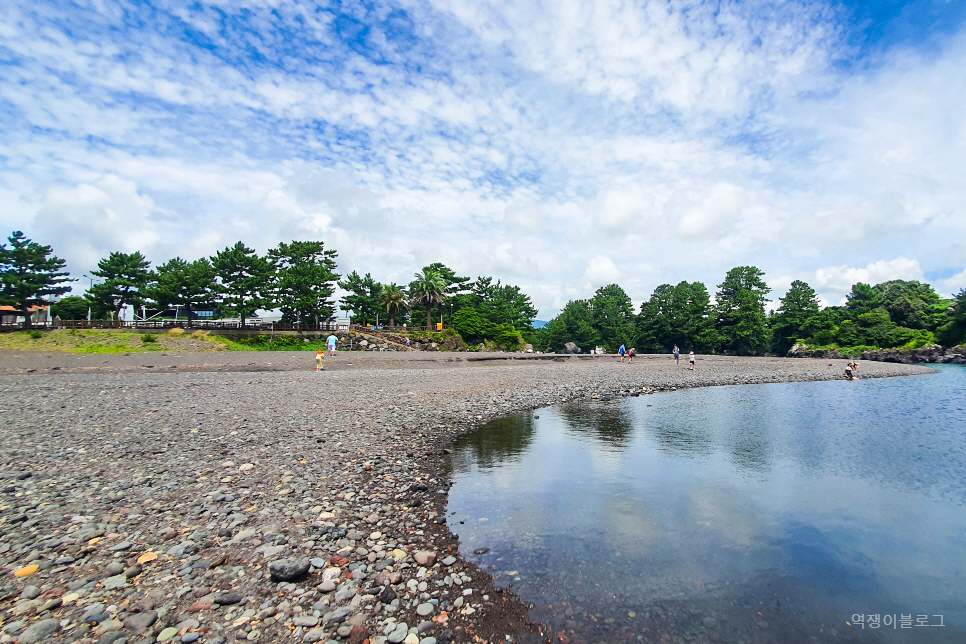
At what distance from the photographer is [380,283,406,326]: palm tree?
7881 centimetres

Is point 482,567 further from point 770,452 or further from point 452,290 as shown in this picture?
point 452,290

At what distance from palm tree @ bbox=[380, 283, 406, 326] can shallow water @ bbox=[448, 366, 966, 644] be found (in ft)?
213

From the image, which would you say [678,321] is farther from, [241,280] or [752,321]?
[241,280]

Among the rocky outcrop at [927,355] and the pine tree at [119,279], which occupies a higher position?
the pine tree at [119,279]

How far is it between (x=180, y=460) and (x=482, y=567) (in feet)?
23.3

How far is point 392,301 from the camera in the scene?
7894 cm

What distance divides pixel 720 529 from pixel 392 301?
7423cm

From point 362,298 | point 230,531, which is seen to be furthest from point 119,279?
point 230,531

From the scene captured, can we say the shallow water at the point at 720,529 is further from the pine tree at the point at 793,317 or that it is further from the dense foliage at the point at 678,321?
the pine tree at the point at 793,317

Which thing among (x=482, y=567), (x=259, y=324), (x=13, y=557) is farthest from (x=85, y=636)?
(x=259, y=324)

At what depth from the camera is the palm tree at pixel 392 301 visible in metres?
78.8

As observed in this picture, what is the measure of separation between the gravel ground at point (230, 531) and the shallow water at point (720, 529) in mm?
997

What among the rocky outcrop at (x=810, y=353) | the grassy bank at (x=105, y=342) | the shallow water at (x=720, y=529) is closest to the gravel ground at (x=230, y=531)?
the shallow water at (x=720, y=529)

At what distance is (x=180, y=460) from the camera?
934cm
